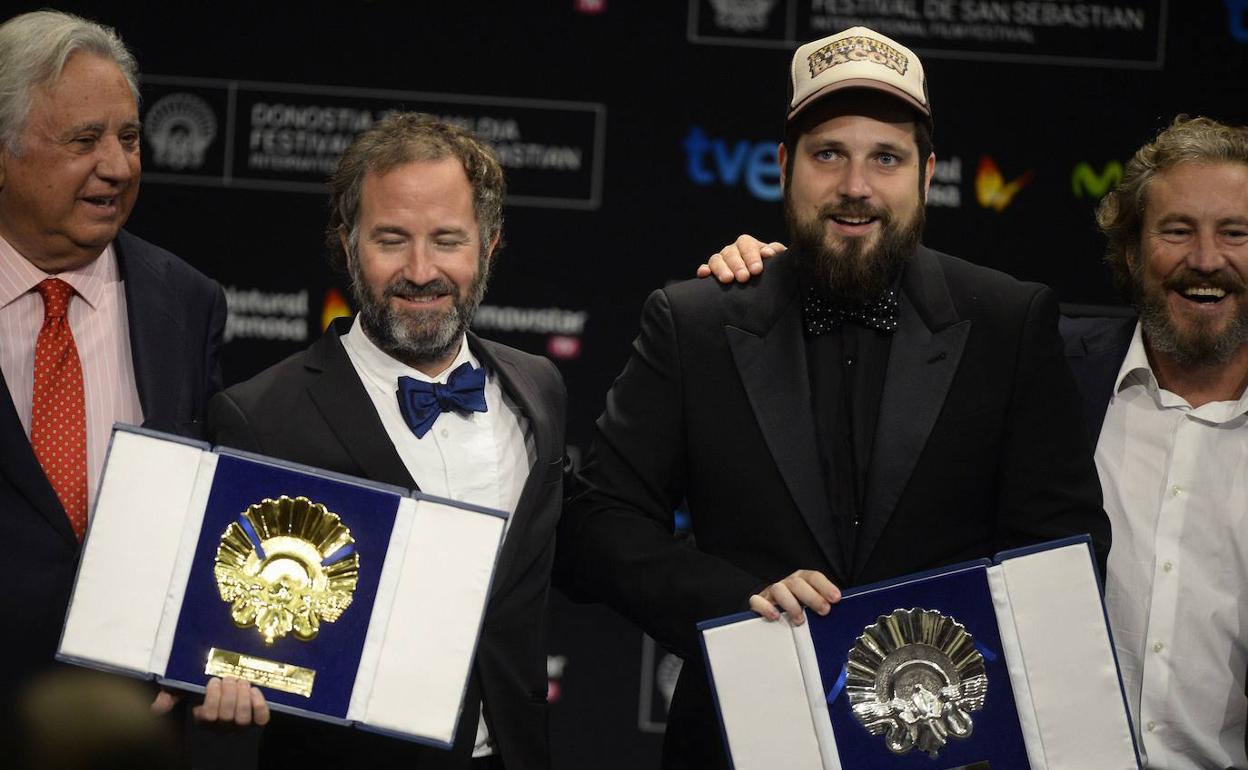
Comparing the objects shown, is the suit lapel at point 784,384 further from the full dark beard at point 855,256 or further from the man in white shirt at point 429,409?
the man in white shirt at point 429,409

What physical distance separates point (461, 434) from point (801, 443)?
1.93ft

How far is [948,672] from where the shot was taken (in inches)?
87.5

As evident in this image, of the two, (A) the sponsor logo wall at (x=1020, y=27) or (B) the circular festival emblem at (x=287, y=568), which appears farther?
(A) the sponsor logo wall at (x=1020, y=27)

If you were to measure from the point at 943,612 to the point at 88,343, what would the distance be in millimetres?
1587

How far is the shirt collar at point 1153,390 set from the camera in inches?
108

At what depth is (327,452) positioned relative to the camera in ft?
8.00

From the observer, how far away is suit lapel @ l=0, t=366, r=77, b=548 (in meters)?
2.50

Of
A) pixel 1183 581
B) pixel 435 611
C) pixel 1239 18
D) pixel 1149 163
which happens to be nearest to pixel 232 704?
pixel 435 611

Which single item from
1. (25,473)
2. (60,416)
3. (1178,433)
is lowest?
(25,473)

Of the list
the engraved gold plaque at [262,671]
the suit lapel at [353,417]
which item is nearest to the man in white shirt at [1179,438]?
the suit lapel at [353,417]

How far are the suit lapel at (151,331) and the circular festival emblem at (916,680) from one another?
1285 millimetres

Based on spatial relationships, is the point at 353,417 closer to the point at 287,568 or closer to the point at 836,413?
the point at 287,568

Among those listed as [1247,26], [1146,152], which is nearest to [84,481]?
[1146,152]

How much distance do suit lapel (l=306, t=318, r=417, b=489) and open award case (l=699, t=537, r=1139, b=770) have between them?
60 centimetres
